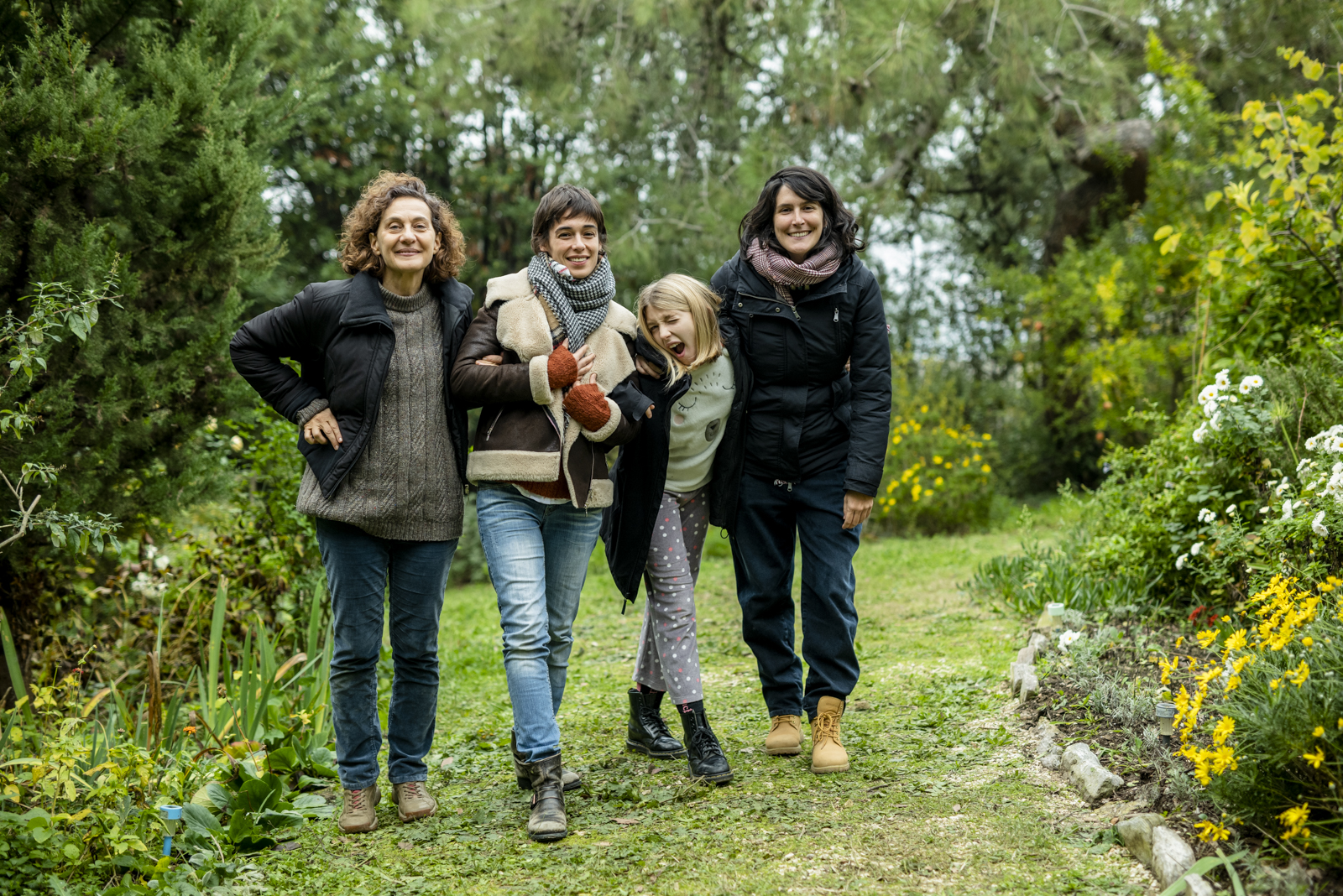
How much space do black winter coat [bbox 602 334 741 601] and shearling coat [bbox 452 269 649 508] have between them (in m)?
0.09

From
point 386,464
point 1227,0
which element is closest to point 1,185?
point 386,464

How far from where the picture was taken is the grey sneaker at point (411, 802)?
2.91m

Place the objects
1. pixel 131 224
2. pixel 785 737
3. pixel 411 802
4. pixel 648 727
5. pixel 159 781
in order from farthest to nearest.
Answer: pixel 131 224
pixel 648 727
pixel 785 737
pixel 411 802
pixel 159 781

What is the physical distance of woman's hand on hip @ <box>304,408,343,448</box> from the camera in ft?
8.89

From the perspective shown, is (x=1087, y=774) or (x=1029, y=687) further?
(x=1029, y=687)

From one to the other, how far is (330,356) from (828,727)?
5.91 ft

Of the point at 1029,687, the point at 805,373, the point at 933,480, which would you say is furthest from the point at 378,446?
the point at 933,480

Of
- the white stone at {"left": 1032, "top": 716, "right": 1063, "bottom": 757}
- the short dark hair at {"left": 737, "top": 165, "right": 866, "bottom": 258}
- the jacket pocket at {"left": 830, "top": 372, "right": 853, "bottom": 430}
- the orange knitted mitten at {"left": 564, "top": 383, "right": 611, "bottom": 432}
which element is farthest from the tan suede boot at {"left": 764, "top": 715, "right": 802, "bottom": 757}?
the short dark hair at {"left": 737, "top": 165, "right": 866, "bottom": 258}

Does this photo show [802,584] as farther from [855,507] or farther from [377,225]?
[377,225]

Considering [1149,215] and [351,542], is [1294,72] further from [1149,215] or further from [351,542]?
[351,542]

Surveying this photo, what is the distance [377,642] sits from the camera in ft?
9.22

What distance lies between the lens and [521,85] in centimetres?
1057

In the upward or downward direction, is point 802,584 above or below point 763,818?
above

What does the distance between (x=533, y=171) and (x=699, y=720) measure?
10.2 m
